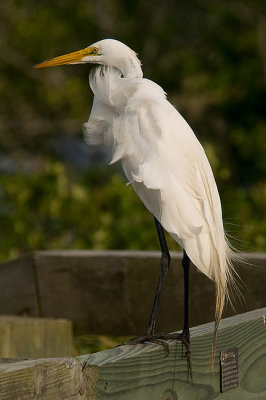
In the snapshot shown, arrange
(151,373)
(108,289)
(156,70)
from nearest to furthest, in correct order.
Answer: (151,373) < (108,289) < (156,70)

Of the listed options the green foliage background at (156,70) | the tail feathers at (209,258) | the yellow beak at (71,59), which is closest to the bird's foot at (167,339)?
the tail feathers at (209,258)

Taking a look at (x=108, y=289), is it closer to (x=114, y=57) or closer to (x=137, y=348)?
(x=114, y=57)

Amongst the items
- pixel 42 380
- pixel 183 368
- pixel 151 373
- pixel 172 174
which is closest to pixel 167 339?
pixel 183 368

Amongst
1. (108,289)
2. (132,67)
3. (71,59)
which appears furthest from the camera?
(108,289)

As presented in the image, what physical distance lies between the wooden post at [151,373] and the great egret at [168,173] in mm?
69

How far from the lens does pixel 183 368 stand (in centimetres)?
183

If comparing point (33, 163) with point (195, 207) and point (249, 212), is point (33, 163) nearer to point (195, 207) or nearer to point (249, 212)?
point (249, 212)

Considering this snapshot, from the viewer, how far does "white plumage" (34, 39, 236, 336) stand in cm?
199

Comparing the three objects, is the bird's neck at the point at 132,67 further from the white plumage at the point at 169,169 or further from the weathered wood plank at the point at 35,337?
the weathered wood plank at the point at 35,337

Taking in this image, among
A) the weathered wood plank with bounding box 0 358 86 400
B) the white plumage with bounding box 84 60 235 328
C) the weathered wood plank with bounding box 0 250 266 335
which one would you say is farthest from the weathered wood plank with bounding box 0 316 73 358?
the weathered wood plank with bounding box 0 358 86 400

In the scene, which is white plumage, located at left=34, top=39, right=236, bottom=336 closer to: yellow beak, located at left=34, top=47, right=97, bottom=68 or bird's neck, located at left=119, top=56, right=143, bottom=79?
bird's neck, located at left=119, top=56, right=143, bottom=79

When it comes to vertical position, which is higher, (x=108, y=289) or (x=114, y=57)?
(x=114, y=57)

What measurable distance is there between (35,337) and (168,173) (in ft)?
3.45

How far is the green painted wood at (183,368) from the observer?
154 cm
